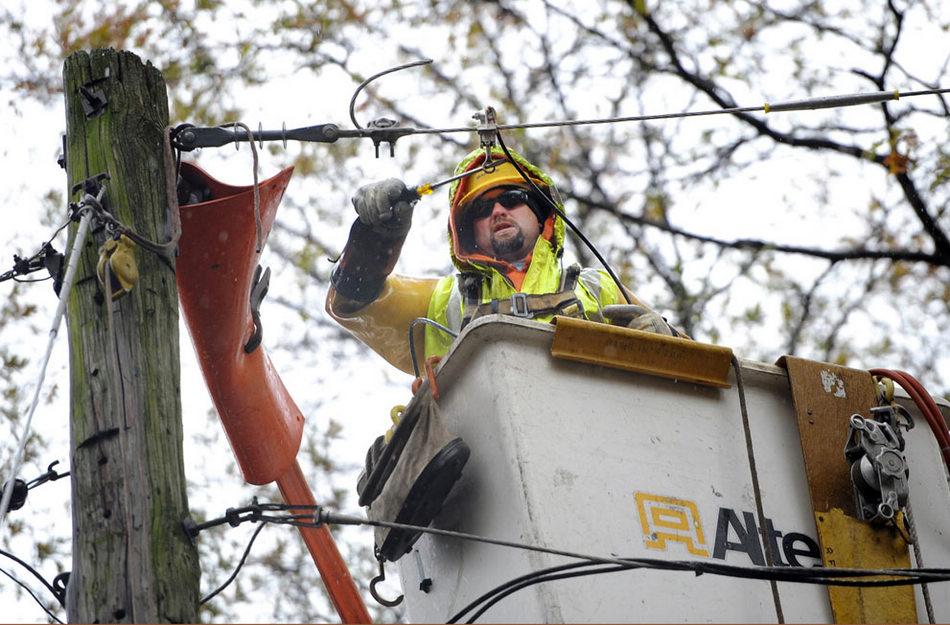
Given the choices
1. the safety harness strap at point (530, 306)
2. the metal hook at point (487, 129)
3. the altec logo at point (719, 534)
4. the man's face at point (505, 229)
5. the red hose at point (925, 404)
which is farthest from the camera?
the man's face at point (505, 229)

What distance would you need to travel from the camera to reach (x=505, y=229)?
6461mm

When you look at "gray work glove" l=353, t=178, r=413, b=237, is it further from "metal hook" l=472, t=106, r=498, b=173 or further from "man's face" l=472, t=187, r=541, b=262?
"man's face" l=472, t=187, r=541, b=262

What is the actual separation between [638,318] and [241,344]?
5.11 ft

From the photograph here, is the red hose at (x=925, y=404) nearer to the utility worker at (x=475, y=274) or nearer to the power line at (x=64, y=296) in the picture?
the utility worker at (x=475, y=274)

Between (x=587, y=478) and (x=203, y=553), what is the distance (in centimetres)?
768

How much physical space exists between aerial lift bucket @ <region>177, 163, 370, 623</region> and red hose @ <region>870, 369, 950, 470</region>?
2.26 meters

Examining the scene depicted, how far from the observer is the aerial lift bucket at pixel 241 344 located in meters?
5.36

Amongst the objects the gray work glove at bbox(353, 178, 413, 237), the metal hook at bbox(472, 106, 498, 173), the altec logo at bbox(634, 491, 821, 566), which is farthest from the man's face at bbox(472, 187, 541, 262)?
the altec logo at bbox(634, 491, 821, 566)

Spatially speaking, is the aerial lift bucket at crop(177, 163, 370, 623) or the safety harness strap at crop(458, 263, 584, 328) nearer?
the aerial lift bucket at crop(177, 163, 370, 623)

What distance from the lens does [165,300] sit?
192 inches

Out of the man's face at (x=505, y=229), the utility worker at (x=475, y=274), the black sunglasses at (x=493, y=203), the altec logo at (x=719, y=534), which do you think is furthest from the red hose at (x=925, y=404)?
the black sunglasses at (x=493, y=203)

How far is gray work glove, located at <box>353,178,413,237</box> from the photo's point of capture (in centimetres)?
580

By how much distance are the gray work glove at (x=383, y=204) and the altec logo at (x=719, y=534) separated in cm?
167

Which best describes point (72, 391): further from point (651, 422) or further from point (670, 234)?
point (670, 234)
